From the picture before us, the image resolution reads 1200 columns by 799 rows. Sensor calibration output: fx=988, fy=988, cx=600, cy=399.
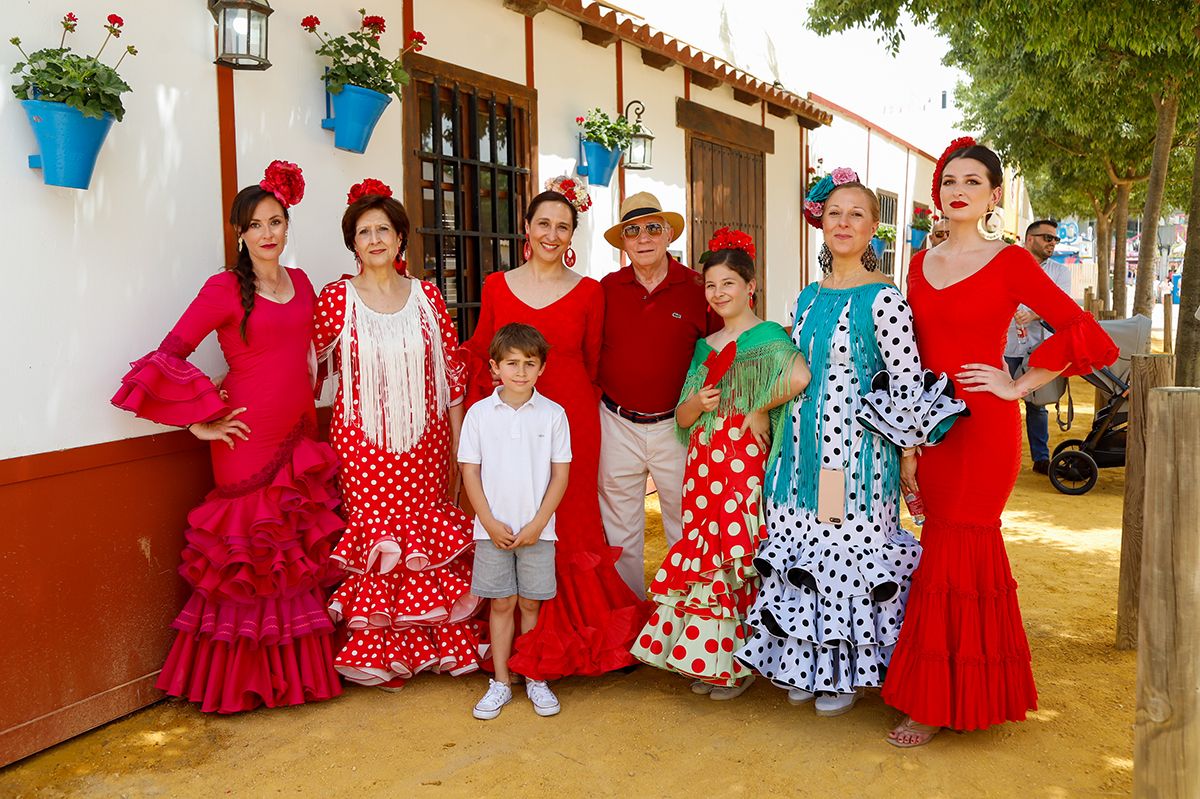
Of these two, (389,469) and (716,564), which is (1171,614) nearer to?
(716,564)

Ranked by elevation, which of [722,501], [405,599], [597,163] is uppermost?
[597,163]

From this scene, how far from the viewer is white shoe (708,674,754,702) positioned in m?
3.90

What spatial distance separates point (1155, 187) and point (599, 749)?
10188 millimetres

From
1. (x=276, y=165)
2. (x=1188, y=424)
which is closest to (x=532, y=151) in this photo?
(x=276, y=165)

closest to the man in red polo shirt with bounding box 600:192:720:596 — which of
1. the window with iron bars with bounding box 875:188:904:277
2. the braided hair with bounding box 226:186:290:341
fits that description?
the braided hair with bounding box 226:186:290:341

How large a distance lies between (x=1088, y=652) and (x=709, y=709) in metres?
1.82

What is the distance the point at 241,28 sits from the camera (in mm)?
3844

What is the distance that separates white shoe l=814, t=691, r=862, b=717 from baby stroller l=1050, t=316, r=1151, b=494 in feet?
15.4

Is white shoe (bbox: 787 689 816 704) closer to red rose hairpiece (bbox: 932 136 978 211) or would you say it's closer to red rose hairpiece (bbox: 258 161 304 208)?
red rose hairpiece (bbox: 932 136 978 211)

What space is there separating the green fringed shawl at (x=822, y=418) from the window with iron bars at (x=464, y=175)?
231cm

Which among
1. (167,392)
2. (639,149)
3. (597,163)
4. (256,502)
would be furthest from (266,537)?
(639,149)

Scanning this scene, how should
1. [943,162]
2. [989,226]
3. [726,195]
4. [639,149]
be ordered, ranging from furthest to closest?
[726,195] → [639,149] → [989,226] → [943,162]

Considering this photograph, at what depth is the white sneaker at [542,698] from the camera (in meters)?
3.77

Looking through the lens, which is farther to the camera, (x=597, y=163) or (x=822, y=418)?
(x=597, y=163)
